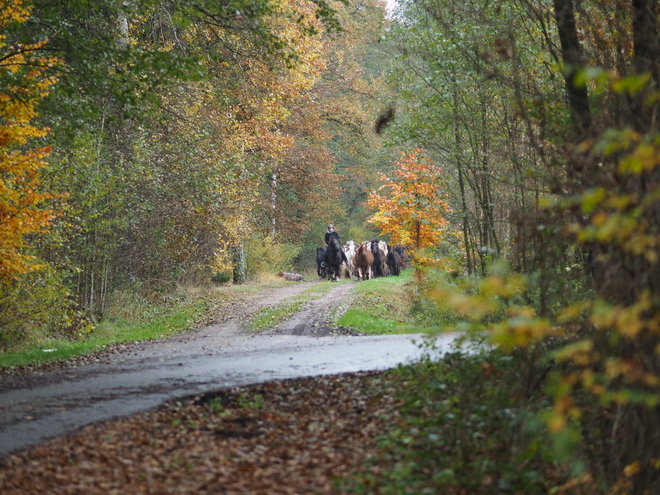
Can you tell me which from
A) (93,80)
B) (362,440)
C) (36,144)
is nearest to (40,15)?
(36,144)

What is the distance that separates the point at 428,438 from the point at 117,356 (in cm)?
910

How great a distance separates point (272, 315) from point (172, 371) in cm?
867

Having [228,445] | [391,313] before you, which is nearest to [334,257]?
[391,313]

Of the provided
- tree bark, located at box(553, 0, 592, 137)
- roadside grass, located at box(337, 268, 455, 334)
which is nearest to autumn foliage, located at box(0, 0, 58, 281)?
roadside grass, located at box(337, 268, 455, 334)

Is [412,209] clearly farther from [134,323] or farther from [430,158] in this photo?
[134,323]

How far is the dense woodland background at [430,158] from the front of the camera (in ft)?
13.9

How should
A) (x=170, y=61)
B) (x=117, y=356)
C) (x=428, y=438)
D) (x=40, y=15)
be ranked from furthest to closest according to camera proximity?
(x=40, y=15)
(x=117, y=356)
(x=170, y=61)
(x=428, y=438)

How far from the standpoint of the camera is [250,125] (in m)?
26.3

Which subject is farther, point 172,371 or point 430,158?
point 430,158

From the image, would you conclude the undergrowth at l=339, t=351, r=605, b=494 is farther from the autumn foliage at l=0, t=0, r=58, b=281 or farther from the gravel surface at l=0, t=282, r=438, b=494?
the autumn foliage at l=0, t=0, r=58, b=281

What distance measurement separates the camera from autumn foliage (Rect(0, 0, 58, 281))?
454 inches

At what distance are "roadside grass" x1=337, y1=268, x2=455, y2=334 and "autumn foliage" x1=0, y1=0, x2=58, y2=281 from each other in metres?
7.43

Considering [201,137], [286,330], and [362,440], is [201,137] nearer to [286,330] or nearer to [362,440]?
[286,330]

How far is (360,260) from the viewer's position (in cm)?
3741
